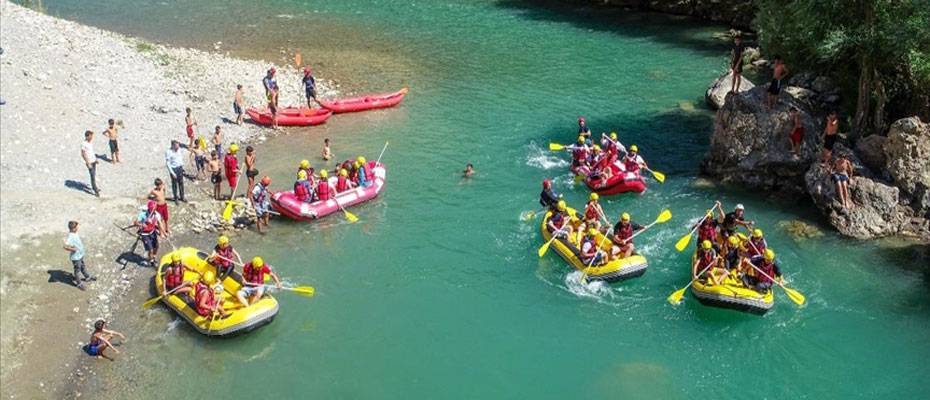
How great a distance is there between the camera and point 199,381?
15648 mm

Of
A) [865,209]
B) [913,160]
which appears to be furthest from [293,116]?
[913,160]

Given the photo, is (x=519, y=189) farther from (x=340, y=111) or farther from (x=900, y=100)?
(x=900, y=100)

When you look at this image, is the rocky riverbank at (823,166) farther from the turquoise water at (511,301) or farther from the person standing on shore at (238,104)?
the person standing on shore at (238,104)

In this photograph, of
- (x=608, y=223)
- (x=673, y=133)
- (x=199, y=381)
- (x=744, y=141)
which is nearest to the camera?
(x=199, y=381)

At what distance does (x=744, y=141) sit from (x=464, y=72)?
15.4 m

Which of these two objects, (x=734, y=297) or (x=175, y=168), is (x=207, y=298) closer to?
(x=175, y=168)

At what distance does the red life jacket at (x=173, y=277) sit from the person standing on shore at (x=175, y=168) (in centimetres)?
468

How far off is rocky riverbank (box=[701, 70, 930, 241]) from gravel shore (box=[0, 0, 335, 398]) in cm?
1590

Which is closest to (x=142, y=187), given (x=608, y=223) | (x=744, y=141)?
(x=608, y=223)

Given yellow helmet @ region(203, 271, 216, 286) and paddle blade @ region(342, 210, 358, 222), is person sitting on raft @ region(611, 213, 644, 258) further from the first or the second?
yellow helmet @ region(203, 271, 216, 286)

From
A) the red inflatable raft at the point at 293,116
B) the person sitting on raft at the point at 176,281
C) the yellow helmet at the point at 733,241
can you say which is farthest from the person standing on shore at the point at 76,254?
the yellow helmet at the point at 733,241

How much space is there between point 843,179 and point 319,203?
1439 centimetres

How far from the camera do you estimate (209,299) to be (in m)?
16.6

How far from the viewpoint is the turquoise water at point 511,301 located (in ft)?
51.8
